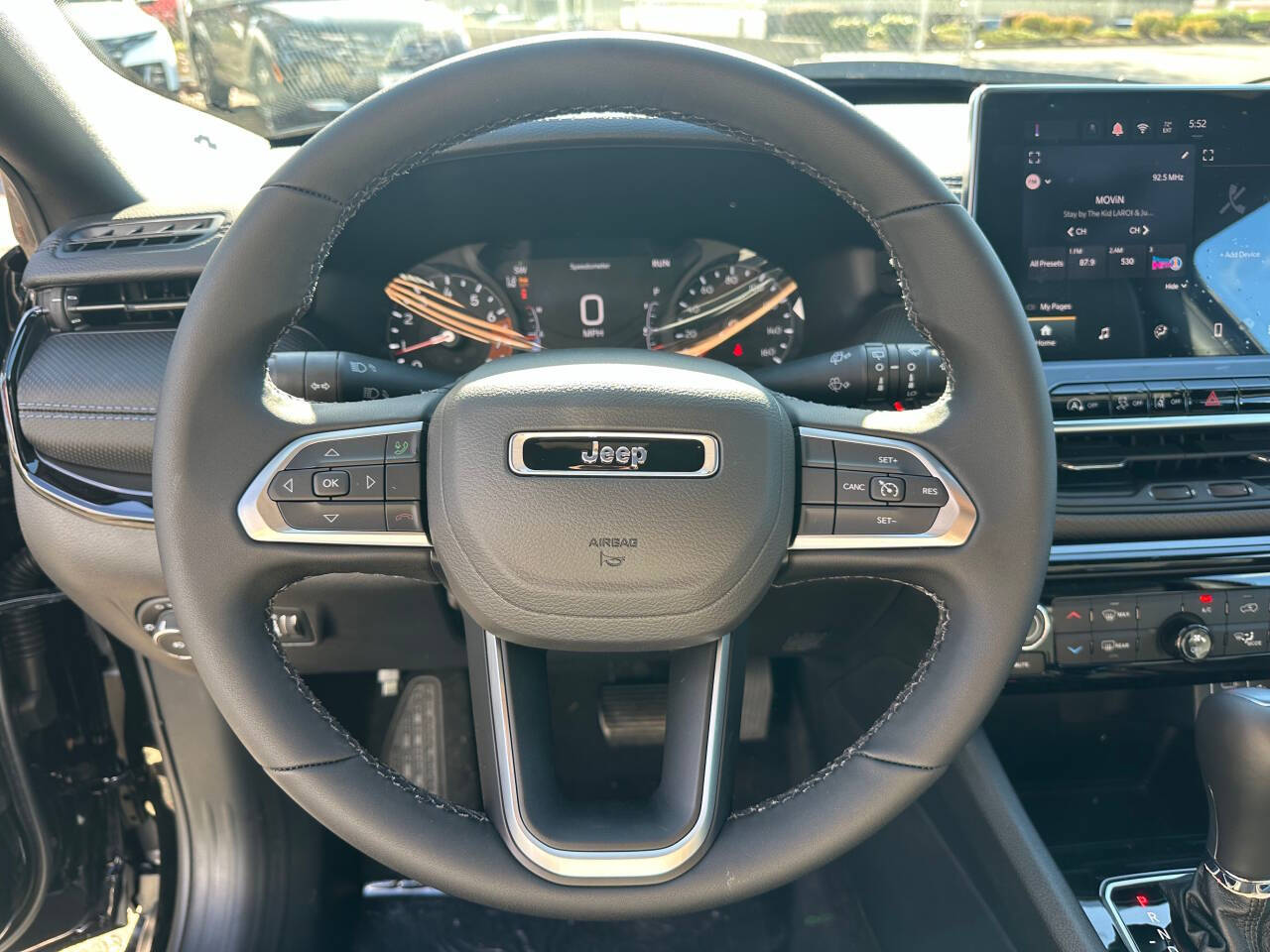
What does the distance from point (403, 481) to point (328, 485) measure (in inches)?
2.5

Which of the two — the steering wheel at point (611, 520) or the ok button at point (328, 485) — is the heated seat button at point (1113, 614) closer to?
the steering wheel at point (611, 520)

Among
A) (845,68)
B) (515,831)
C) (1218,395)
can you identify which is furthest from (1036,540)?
(845,68)

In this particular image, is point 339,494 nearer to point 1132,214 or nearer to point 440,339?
point 440,339

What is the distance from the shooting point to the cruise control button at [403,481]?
3.32 feet

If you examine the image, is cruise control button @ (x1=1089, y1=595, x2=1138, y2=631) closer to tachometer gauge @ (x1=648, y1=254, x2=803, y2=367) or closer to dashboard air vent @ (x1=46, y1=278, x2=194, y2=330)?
tachometer gauge @ (x1=648, y1=254, x2=803, y2=367)

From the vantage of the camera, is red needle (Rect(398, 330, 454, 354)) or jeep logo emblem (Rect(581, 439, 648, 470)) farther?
red needle (Rect(398, 330, 454, 354))

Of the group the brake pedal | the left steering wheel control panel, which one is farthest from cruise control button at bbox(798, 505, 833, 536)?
the brake pedal

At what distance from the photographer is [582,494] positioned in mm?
988

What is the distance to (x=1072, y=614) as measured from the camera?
4.89ft

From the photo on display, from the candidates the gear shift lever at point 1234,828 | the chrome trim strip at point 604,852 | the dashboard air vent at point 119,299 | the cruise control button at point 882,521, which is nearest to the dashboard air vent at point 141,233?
the dashboard air vent at point 119,299

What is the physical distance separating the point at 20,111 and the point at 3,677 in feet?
2.63

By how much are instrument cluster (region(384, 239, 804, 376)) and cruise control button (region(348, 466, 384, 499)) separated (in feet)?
2.29

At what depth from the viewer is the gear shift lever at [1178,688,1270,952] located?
4.13 ft

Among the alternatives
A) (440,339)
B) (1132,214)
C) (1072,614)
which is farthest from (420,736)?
(1132,214)
